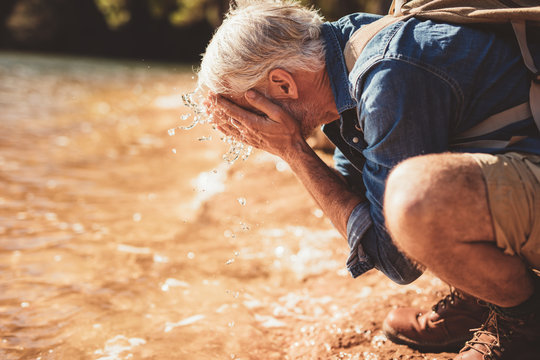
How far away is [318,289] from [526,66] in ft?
4.97

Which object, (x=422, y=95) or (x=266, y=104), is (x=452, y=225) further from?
(x=266, y=104)

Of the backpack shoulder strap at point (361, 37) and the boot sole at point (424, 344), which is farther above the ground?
the backpack shoulder strap at point (361, 37)

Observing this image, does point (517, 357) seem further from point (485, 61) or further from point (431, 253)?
point (485, 61)

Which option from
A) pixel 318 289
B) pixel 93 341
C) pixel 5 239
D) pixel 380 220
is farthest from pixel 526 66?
pixel 5 239

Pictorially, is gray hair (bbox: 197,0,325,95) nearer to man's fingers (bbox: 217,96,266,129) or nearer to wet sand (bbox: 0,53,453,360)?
man's fingers (bbox: 217,96,266,129)

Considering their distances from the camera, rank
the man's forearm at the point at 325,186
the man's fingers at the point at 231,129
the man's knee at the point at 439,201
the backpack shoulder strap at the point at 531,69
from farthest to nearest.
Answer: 1. the man's fingers at the point at 231,129
2. the man's forearm at the point at 325,186
3. the backpack shoulder strap at the point at 531,69
4. the man's knee at the point at 439,201

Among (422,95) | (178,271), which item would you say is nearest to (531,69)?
(422,95)

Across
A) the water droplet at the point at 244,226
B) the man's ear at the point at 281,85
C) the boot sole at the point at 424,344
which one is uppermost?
the man's ear at the point at 281,85

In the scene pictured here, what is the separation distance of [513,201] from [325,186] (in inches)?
28.9

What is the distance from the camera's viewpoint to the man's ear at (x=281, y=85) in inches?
80.0

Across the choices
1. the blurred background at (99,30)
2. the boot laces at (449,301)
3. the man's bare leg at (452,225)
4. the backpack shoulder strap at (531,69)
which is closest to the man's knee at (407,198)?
the man's bare leg at (452,225)

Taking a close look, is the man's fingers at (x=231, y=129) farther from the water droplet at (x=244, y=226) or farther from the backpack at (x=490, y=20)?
the water droplet at (x=244, y=226)

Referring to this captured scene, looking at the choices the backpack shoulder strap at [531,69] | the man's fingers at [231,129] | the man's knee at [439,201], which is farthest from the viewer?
the man's fingers at [231,129]

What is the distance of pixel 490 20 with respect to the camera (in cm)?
171
